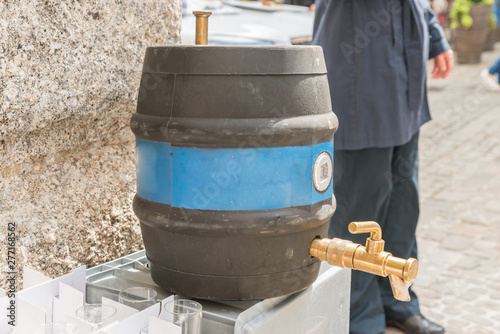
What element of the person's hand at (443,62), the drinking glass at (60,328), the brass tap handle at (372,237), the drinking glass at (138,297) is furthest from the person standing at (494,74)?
the drinking glass at (60,328)

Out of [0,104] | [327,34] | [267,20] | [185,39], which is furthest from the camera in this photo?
[267,20]

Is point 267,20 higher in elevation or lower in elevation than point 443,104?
higher

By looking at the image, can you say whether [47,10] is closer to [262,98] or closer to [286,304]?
[262,98]

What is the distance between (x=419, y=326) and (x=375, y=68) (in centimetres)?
118

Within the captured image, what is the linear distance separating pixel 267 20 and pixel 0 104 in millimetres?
4758

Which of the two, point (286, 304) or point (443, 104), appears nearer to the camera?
point (286, 304)

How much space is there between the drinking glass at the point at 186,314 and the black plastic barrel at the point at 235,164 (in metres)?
0.04

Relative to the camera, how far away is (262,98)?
1.40 metres

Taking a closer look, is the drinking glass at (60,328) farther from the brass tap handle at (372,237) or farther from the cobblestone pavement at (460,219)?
the cobblestone pavement at (460,219)

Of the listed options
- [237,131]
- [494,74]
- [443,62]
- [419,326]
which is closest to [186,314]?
Result: [237,131]

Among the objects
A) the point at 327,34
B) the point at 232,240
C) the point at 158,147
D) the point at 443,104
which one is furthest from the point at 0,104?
the point at 443,104

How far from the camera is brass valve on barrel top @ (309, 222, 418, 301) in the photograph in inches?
56.7

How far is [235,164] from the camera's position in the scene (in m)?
1.40

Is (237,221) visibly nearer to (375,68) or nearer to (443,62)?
(375,68)
